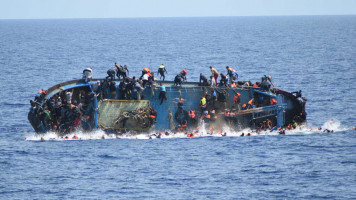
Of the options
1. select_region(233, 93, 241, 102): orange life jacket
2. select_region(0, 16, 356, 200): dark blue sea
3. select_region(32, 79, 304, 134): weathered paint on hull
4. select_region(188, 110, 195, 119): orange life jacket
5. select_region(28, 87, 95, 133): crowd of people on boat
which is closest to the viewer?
select_region(0, 16, 356, 200): dark blue sea

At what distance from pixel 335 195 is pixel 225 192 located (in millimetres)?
9907

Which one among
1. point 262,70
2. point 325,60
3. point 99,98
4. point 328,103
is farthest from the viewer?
point 325,60

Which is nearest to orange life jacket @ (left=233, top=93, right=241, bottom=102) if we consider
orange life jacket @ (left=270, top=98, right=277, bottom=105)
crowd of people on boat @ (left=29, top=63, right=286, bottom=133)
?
crowd of people on boat @ (left=29, top=63, right=286, bottom=133)

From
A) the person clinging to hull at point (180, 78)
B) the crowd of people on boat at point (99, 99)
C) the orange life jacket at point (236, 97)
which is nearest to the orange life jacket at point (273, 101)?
the crowd of people on boat at point (99, 99)

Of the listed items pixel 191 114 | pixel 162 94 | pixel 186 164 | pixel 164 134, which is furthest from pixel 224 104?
pixel 186 164

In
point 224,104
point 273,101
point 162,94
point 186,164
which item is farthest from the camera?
point 224,104

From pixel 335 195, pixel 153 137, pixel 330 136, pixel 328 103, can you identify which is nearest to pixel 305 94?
pixel 328 103

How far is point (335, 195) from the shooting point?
57.5 meters

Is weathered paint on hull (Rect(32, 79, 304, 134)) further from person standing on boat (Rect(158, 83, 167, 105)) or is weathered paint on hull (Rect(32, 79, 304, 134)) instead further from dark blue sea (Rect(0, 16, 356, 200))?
dark blue sea (Rect(0, 16, 356, 200))

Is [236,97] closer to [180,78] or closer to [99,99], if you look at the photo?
[180,78]

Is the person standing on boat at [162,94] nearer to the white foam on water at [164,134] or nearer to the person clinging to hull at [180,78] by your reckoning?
the person clinging to hull at [180,78]

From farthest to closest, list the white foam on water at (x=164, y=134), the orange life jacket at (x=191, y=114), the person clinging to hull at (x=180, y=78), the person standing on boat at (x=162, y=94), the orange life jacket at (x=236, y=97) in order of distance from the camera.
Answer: the person clinging to hull at (x=180, y=78)
the orange life jacket at (x=236, y=97)
the orange life jacket at (x=191, y=114)
the person standing on boat at (x=162, y=94)
the white foam on water at (x=164, y=134)

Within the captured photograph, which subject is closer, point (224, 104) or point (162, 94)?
point (162, 94)

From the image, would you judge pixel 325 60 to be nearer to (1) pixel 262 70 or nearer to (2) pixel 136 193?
(1) pixel 262 70
